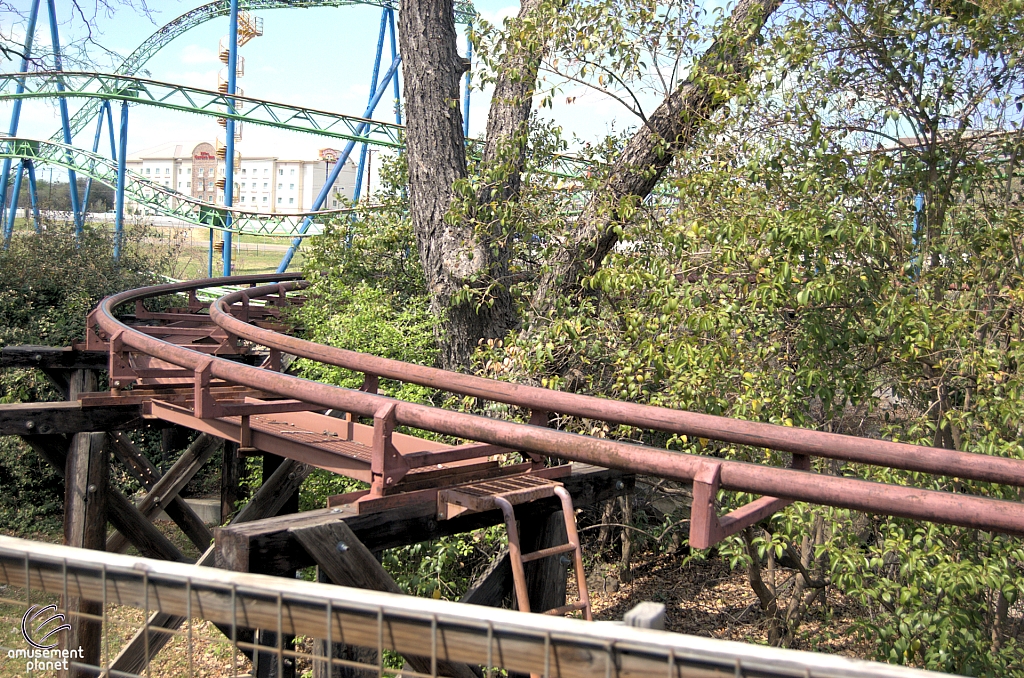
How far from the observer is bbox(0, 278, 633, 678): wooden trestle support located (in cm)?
302

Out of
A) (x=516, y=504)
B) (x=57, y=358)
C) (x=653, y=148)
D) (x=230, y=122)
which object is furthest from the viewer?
(x=230, y=122)

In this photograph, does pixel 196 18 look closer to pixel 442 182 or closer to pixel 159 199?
pixel 159 199

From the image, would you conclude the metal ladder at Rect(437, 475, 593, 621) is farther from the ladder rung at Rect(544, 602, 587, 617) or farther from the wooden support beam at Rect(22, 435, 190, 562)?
the wooden support beam at Rect(22, 435, 190, 562)

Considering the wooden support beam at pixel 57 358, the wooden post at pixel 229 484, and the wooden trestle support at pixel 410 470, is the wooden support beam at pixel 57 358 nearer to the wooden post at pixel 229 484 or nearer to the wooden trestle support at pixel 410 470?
the wooden trestle support at pixel 410 470

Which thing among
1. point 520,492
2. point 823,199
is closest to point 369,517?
point 520,492

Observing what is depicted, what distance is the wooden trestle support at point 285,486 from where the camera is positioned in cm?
302

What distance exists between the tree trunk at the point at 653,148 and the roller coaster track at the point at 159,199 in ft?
51.2

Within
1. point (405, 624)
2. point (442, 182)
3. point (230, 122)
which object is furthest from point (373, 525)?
point (230, 122)

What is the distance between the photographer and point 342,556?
2.98 metres

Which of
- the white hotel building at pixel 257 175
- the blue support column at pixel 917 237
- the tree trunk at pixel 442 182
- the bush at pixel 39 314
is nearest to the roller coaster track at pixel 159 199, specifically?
the bush at pixel 39 314

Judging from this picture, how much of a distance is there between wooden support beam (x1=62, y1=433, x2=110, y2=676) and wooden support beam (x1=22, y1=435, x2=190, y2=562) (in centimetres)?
9

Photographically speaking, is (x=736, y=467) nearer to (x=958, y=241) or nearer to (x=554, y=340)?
(x=958, y=241)

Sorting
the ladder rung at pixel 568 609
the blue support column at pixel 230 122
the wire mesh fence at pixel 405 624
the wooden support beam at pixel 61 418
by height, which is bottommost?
the ladder rung at pixel 568 609

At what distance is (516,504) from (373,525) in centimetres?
59
